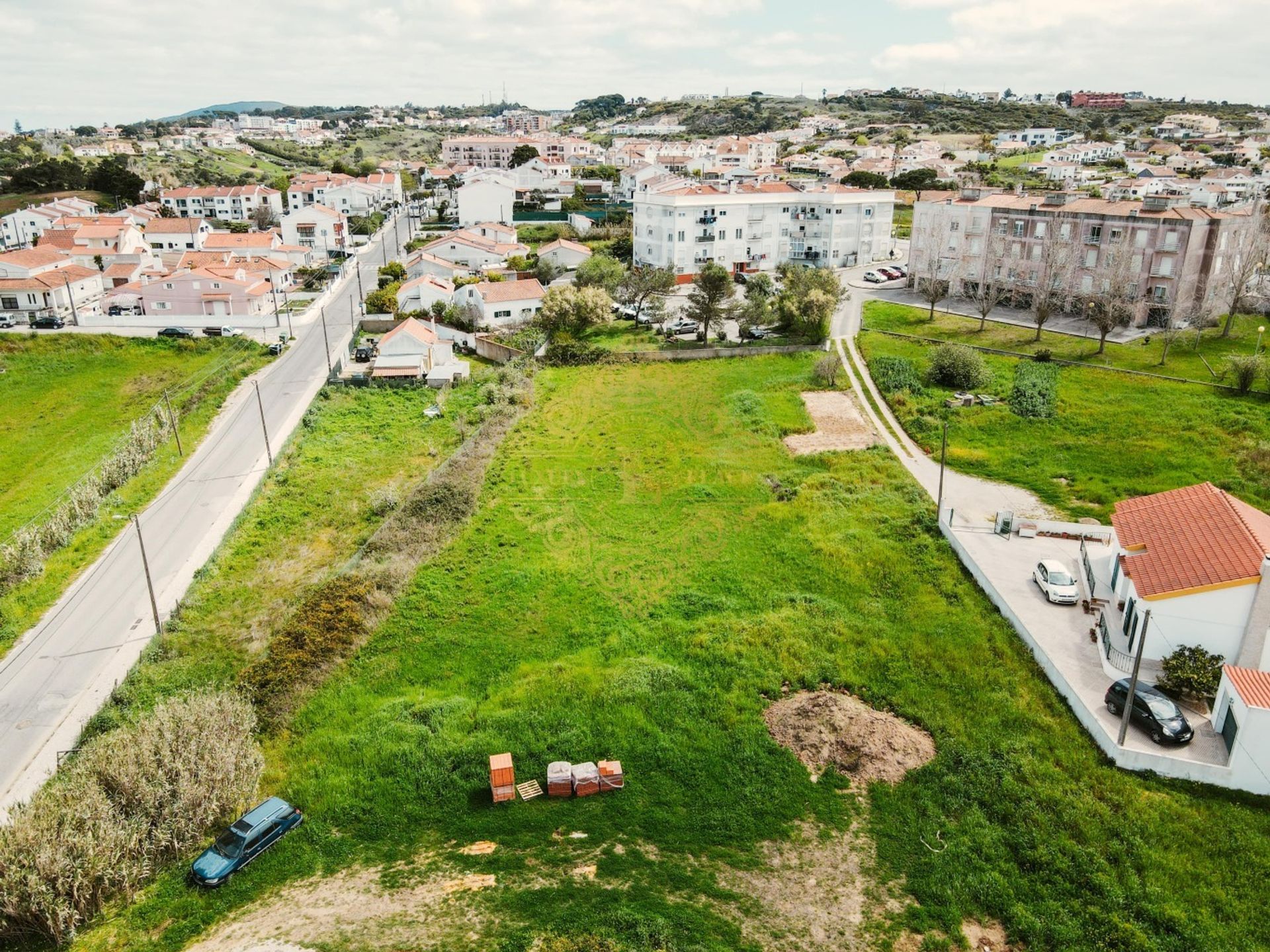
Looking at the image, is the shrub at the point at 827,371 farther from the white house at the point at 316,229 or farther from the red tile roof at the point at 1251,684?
the white house at the point at 316,229

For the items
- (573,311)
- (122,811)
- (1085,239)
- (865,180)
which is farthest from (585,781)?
(865,180)

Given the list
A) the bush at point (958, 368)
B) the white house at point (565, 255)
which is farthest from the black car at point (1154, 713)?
the white house at point (565, 255)

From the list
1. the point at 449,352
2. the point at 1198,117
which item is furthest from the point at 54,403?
the point at 1198,117

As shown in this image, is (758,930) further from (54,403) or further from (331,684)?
(54,403)

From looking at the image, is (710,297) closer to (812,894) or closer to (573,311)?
(573,311)

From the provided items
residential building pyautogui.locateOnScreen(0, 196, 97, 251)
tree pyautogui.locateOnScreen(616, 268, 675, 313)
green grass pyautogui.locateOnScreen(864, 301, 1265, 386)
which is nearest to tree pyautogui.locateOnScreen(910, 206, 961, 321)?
green grass pyautogui.locateOnScreen(864, 301, 1265, 386)
